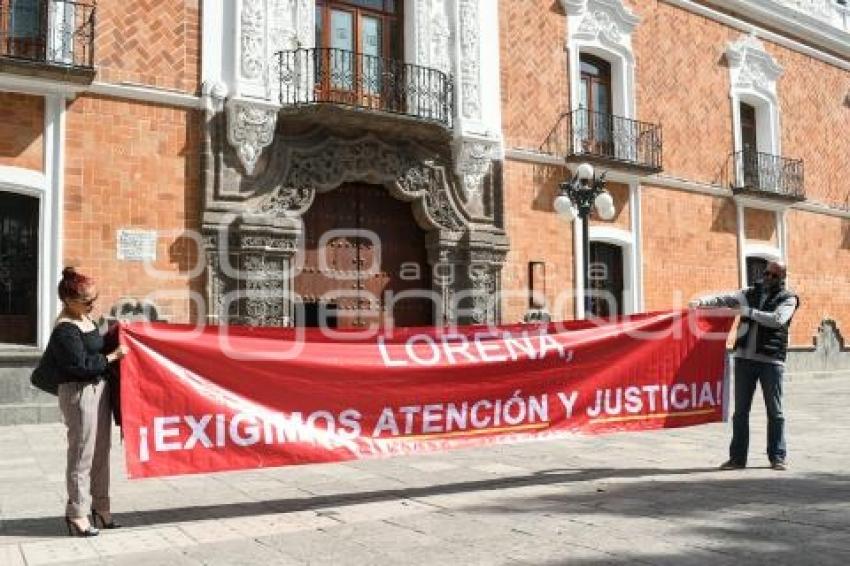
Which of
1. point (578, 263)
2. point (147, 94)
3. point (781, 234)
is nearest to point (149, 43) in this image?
point (147, 94)

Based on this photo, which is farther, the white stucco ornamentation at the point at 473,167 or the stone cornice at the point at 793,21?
the stone cornice at the point at 793,21

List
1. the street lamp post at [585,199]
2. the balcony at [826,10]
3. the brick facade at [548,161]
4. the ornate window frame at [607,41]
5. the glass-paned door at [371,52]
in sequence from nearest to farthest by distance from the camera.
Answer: the brick facade at [548,161], the street lamp post at [585,199], the glass-paned door at [371,52], the ornate window frame at [607,41], the balcony at [826,10]

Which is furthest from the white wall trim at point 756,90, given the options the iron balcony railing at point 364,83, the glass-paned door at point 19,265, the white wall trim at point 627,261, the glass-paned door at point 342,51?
the glass-paned door at point 19,265

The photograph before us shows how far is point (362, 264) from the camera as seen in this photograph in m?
14.1

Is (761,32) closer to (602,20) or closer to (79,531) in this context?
(602,20)

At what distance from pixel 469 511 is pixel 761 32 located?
19148mm

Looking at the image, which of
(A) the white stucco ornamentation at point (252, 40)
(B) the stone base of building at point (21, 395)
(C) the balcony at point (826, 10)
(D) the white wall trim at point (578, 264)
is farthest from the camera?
(C) the balcony at point (826, 10)

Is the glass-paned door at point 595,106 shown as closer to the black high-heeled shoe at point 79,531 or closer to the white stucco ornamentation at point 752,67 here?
the white stucco ornamentation at point 752,67

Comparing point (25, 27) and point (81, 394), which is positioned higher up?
point (25, 27)

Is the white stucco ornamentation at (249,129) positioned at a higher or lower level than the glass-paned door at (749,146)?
lower

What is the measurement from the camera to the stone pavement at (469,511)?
175 inches

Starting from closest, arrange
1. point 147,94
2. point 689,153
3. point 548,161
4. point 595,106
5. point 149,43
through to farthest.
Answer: point 147,94 < point 149,43 < point 548,161 < point 595,106 < point 689,153

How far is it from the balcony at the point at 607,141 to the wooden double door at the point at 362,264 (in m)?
3.68

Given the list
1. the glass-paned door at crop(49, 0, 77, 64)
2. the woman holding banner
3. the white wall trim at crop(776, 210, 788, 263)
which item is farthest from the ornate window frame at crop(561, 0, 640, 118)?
the woman holding banner
